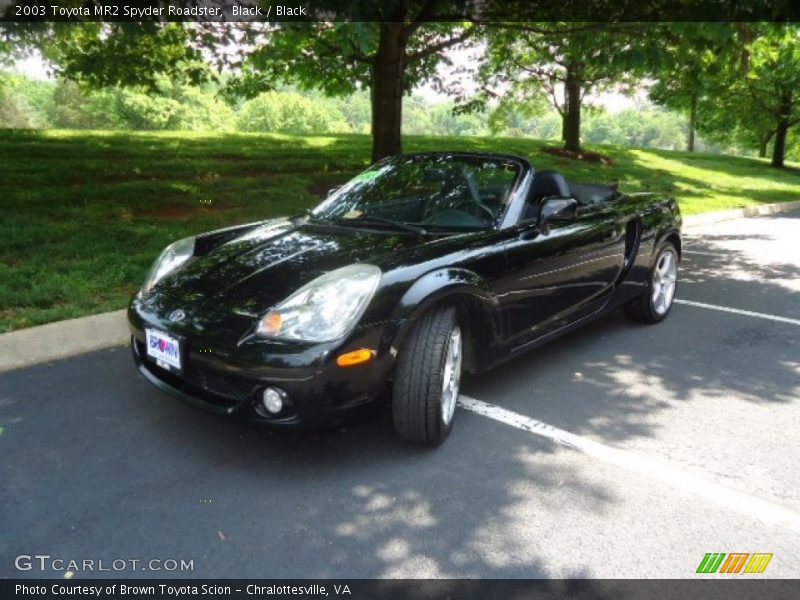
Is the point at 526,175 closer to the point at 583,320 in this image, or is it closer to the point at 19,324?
the point at 583,320

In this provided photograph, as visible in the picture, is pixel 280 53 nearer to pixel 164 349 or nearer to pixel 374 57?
pixel 374 57

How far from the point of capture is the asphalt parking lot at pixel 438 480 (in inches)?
92.0

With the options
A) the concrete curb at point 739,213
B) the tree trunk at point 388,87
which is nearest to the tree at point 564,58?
the tree trunk at point 388,87

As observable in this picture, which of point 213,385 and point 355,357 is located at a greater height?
point 355,357

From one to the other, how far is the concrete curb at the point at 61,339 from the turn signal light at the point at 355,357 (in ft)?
8.26

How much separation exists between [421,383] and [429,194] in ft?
4.91

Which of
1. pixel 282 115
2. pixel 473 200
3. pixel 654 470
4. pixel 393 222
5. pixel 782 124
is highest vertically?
pixel 282 115

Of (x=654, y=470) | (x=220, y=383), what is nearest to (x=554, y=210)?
(x=654, y=470)

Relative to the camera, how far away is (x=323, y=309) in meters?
2.79

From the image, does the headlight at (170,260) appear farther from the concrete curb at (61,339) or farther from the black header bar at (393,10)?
the black header bar at (393,10)

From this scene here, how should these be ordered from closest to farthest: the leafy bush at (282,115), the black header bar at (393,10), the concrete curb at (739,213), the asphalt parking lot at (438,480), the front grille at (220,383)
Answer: the asphalt parking lot at (438,480), the front grille at (220,383), the black header bar at (393,10), the concrete curb at (739,213), the leafy bush at (282,115)

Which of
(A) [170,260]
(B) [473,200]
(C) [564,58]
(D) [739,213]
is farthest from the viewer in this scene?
(C) [564,58]

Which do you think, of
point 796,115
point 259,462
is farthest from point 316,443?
point 796,115

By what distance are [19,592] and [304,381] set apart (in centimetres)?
120
